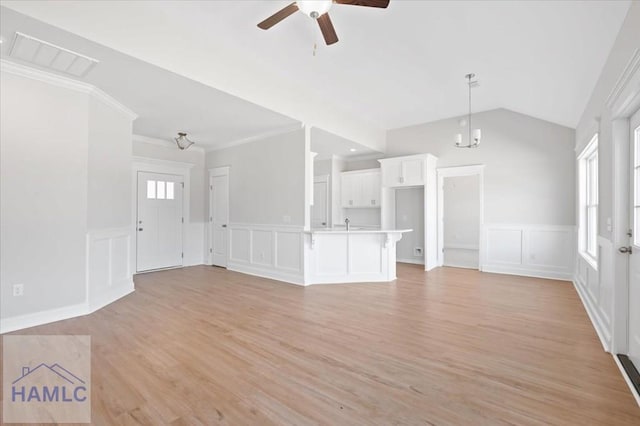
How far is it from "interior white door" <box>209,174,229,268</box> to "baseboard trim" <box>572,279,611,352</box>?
20.0 ft

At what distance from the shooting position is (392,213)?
7.33 metres

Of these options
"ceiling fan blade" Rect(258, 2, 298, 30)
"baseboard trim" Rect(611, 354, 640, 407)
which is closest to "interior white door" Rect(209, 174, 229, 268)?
"ceiling fan blade" Rect(258, 2, 298, 30)

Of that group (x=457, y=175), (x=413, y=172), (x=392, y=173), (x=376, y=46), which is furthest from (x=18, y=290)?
(x=457, y=175)

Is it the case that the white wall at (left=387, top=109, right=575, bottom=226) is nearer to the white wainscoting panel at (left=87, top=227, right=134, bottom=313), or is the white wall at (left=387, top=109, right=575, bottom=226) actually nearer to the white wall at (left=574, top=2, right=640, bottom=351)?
the white wall at (left=574, top=2, right=640, bottom=351)

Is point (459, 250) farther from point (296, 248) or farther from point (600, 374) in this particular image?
point (600, 374)

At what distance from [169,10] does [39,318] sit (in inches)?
139

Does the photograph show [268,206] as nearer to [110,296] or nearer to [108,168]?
[108,168]

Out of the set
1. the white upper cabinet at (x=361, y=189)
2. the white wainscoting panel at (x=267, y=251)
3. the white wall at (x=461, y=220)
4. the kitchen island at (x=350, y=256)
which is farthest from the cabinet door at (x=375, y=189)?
the white wainscoting panel at (x=267, y=251)

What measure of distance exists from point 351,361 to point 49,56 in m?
4.00

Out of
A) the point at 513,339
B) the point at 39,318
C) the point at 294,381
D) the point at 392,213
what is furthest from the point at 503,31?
the point at 39,318

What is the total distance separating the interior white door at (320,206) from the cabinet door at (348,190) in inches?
18.0

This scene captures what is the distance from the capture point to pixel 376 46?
12.1 feet

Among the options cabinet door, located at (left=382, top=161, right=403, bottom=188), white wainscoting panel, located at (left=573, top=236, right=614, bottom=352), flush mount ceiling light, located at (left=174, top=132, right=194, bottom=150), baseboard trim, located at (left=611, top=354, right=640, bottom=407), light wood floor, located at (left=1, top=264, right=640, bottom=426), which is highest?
flush mount ceiling light, located at (left=174, top=132, right=194, bottom=150)

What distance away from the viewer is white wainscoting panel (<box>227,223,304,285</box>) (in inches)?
210
